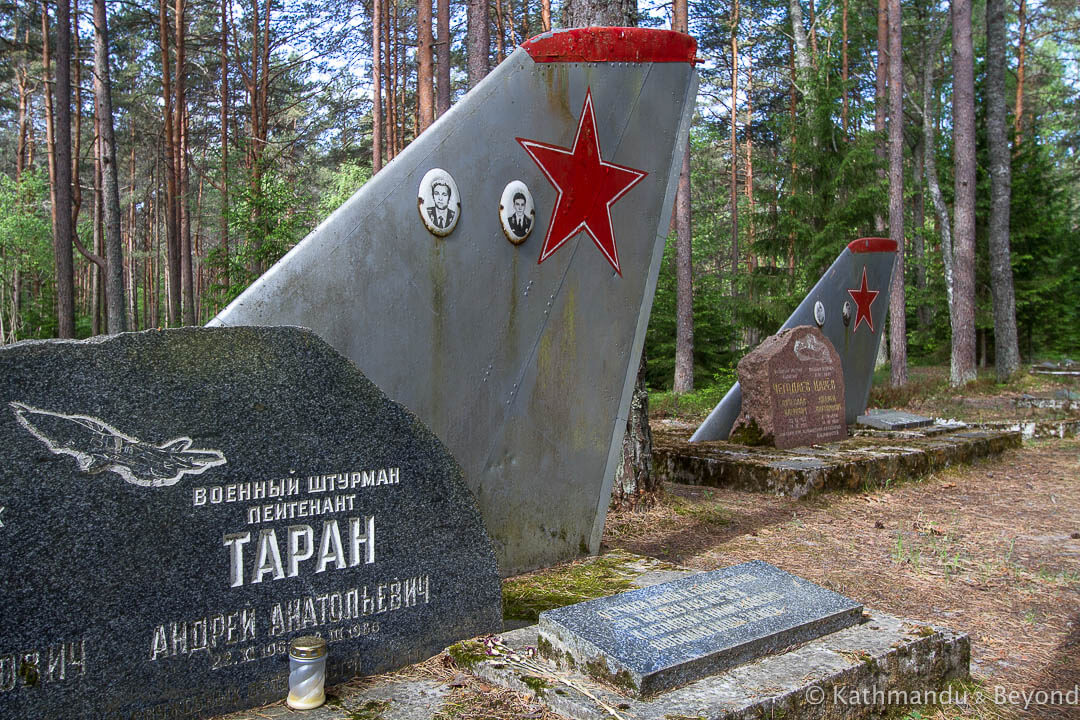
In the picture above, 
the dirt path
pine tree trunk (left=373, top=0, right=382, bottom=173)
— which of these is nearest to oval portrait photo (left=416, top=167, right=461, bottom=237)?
the dirt path

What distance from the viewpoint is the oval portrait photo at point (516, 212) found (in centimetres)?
334

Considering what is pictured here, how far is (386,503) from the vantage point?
2502 mm

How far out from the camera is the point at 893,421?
31.1ft

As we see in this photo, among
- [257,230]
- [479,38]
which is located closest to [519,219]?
[257,230]

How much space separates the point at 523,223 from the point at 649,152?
89cm

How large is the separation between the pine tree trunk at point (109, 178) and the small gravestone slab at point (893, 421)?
12.2 m

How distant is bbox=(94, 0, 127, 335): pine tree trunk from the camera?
43.1 feet

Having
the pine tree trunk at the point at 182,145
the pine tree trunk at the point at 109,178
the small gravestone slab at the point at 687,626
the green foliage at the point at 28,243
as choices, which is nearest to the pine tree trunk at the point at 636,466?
the small gravestone slab at the point at 687,626

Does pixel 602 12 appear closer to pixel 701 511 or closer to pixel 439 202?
pixel 439 202

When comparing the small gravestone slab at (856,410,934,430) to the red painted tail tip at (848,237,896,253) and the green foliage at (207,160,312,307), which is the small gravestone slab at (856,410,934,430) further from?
the green foliage at (207,160,312,307)

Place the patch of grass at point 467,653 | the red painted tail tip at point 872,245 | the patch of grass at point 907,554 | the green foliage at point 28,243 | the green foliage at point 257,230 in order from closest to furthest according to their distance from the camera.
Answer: the patch of grass at point 467,653, the patch of grass at point 907,554, the red painted tail tip at point 872,245, the green foliage at point 257,230, the green foliage at point 28,243

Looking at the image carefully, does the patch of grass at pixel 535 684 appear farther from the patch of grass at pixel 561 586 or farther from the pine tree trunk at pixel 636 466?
the pine tree trunk at pixel 636 466

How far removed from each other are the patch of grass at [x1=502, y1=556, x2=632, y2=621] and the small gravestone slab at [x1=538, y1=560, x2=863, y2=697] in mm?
343

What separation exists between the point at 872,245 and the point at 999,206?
1006cm
